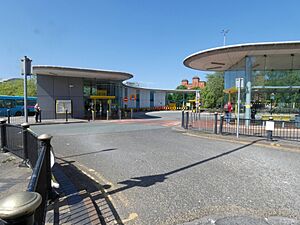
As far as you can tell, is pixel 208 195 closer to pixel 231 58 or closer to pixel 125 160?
pixel 125 160

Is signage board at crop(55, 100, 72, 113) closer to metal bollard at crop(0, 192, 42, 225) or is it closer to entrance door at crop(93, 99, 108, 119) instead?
entrance door at crop(93, 99, 108, 119)

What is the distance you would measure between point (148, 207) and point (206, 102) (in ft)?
166

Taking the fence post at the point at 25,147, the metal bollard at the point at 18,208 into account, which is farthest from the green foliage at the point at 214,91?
the metal bollard at the point at 18,208

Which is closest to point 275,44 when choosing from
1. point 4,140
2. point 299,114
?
point 299,114

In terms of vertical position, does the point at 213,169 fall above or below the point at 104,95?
below

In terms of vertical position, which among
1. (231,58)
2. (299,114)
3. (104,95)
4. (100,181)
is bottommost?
(100,181)

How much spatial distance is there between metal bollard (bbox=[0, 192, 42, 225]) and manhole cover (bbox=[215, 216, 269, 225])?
273 centimetres

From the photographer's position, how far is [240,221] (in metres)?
3.14

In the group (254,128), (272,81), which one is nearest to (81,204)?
(254,128)

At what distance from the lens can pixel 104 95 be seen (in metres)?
26.2

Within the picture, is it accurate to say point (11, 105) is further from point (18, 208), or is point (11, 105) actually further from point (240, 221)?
point (18, 208)

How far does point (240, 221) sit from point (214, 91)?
48486 millimetres

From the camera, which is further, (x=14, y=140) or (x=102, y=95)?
(x=102, y=95)

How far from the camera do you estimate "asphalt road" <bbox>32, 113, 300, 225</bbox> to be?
340cm
